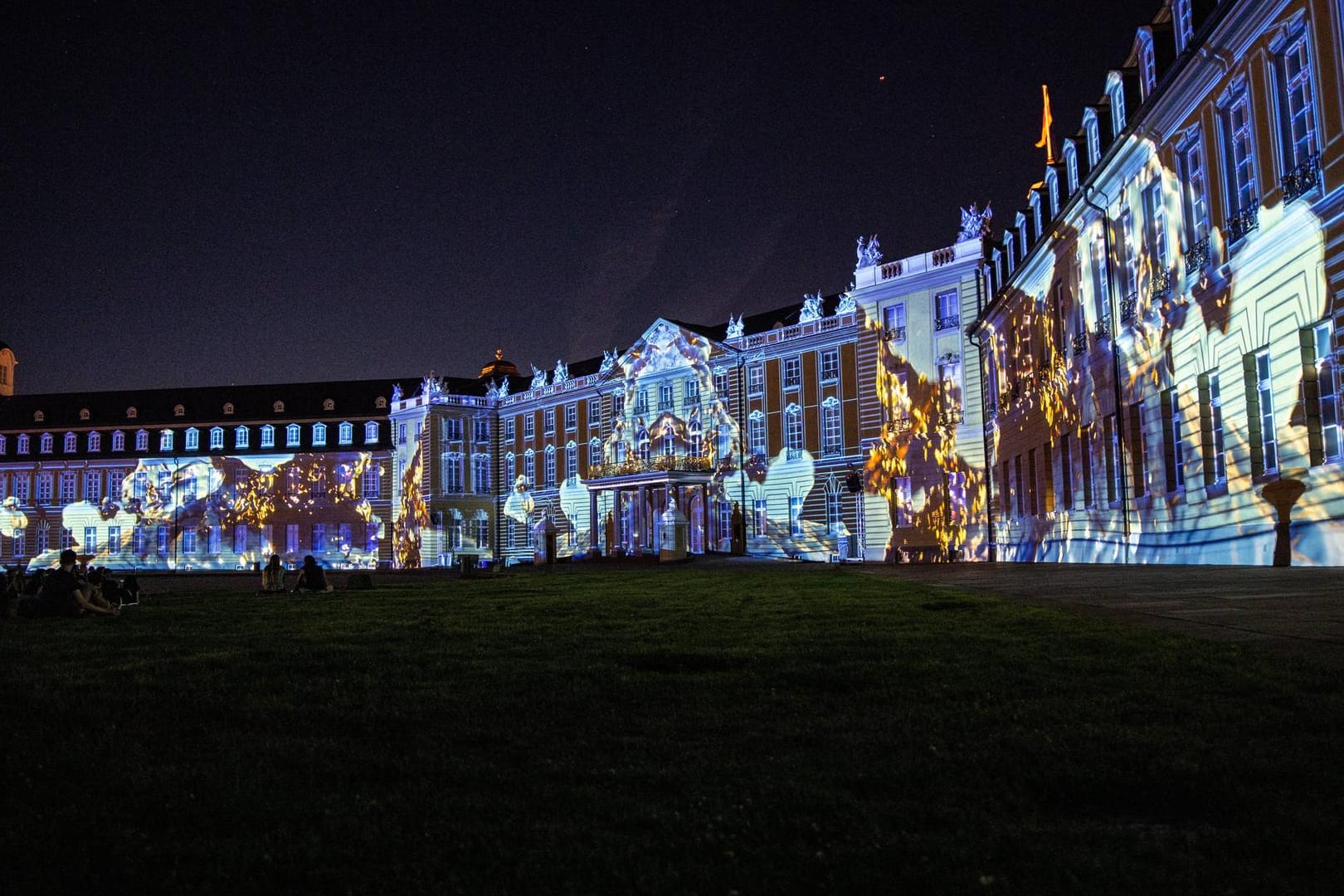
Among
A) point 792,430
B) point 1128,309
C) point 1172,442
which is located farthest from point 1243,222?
point 792,430

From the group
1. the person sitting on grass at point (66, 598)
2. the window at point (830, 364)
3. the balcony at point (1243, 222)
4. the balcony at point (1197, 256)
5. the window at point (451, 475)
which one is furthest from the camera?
the window at point (451, 475)

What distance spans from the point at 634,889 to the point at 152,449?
8123cm

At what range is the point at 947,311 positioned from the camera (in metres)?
39.4

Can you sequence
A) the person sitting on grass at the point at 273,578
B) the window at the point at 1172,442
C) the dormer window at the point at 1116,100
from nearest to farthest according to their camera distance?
the window at the point at 1172,442 < the person sitting on grass at the point at 273,578 < the dormer window at the point at 1116,100

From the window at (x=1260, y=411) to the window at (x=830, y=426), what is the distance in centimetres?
2909

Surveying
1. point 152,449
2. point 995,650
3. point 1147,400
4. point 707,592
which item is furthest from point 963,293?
point 152,449

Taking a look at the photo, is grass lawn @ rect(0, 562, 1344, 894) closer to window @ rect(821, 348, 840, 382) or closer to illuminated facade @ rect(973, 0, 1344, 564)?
illuminated facade @ rect(973, 0, 1344, 564)

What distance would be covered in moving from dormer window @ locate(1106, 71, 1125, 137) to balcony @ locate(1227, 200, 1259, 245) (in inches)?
203

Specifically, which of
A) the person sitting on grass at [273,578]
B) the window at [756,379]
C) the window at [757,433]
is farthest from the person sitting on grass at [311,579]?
the window at [756,379]

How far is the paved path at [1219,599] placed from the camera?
6.55 meters

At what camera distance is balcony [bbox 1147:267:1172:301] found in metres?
19.3

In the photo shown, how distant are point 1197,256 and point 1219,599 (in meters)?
10.2

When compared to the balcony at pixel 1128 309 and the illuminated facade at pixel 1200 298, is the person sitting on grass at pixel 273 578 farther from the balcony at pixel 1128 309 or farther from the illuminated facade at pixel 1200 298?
the balcony at pixel 1128 309

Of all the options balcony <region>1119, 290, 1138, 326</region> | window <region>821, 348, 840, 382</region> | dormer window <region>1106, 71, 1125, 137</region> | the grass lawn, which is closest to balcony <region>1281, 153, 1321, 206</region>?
balcony <region>1119, 290, 1138, 326</region>
